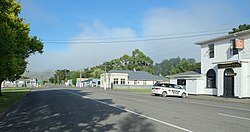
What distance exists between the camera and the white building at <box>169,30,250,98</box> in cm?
2966

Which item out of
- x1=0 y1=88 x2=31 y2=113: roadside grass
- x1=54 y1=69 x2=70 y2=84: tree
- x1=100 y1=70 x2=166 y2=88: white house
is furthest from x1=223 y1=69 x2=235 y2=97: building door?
x1=54 y1=69 x2=70 y2=84: tree

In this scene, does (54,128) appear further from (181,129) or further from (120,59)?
(120,59)

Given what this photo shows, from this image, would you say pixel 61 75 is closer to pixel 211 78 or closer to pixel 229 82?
pixel 211 78

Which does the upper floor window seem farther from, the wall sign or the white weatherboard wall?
the wall sign

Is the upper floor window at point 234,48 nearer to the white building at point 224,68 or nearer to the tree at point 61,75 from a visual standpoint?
the white building at point 224,68

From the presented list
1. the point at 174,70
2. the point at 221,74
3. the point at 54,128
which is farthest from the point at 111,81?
the point at 54,128

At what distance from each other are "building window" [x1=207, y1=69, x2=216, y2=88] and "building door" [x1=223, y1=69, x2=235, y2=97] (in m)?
3.11

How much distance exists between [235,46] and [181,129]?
78.6 ft

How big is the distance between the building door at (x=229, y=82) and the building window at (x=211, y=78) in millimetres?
3111

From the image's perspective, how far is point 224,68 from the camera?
106ft

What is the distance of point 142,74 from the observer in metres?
85.0

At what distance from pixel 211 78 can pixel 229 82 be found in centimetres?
441

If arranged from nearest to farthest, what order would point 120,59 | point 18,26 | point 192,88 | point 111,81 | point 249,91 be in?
point 18,26, point 249,91, point 192,88, point 111,81, point 120,59

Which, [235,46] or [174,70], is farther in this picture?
[174,70]
